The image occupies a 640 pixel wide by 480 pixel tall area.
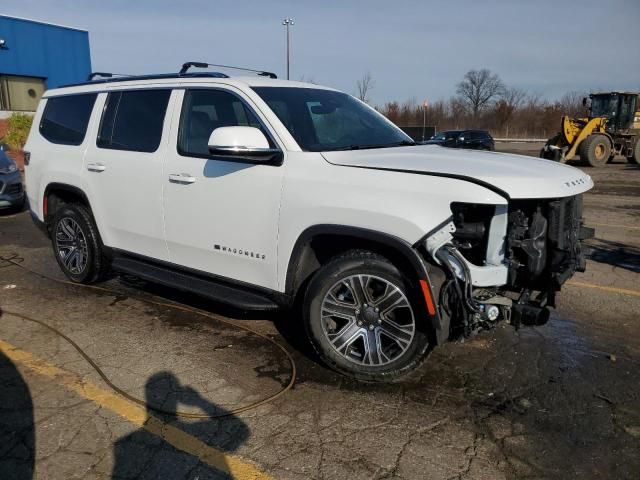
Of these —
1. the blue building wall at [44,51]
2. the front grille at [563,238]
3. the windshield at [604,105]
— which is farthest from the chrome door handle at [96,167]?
the blue building wall at [44,51]

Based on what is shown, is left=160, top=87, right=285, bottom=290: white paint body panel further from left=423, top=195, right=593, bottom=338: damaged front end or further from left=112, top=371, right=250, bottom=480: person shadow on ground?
left=423, top=195, right=593, bottom=338: damaged front end

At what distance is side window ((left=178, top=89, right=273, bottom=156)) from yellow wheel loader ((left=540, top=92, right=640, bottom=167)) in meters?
20.7

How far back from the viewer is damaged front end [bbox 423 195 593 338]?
3176mm

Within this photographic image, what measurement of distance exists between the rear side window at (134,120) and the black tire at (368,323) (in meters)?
2.02

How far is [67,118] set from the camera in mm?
5504

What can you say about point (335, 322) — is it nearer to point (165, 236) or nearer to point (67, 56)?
point (165, 236)

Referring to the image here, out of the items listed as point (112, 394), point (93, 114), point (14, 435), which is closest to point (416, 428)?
point (112, 394)

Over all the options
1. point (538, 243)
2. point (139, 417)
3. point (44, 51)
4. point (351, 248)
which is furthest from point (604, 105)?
point (44, 51)

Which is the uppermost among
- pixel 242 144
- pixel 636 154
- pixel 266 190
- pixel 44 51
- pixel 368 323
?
pixel 44 51

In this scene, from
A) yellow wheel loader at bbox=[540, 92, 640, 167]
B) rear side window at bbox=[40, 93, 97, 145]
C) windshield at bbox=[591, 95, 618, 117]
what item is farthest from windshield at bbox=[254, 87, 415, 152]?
windshield at bbox=[591, 95, 618, 117]

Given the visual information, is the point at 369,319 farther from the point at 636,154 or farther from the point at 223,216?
the point at 636,154

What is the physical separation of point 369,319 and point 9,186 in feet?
29.7

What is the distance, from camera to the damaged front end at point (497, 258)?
3.18m

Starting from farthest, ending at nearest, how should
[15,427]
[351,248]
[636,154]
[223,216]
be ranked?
[636,154], [223,216], [351,248], [15,427]
